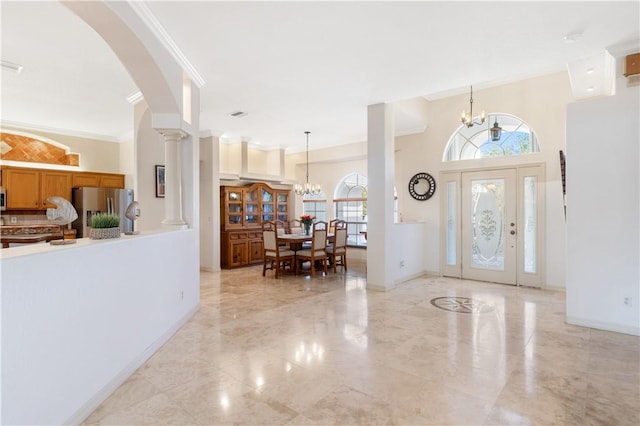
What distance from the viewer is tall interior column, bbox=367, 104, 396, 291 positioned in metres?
5.02

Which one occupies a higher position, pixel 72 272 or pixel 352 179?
pixel 352 179

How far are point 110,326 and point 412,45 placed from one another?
3555 millimetres

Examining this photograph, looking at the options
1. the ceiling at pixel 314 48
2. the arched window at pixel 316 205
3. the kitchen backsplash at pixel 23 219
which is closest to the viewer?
the ceiling at pixel 314 48

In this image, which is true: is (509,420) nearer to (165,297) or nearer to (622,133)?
(165,297)

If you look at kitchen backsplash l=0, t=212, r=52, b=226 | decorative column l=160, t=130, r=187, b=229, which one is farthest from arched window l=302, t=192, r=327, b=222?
kitchen backsplash l=0, t=212, r=52, b=226

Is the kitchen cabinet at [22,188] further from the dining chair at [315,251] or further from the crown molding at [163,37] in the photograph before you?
the dining chair at [315,251]

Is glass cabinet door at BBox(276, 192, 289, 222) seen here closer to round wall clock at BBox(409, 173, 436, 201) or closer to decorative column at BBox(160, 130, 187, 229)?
round wall clock at BBox(409, 173, 436, 201)

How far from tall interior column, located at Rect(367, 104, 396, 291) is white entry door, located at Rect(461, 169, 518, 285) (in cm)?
173

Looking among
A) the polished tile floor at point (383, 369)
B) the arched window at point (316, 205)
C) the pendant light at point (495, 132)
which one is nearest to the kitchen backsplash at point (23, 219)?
the polished tile floor at point (383, 369)

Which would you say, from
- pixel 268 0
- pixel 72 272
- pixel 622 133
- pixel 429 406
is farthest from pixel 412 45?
pixel 72 272

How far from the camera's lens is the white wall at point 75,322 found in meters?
1.52

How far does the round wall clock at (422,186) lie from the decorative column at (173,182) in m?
4.46

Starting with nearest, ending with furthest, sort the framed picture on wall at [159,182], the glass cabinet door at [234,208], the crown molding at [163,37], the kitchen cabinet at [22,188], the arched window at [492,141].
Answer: the crown molding at [163,37] → the framed picture on wall at [159,182] → the arched window at [492,141] → the kitchen cabinet at [22,188] → the glass cabinet door at [234,208]

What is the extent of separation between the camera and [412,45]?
3.26m
